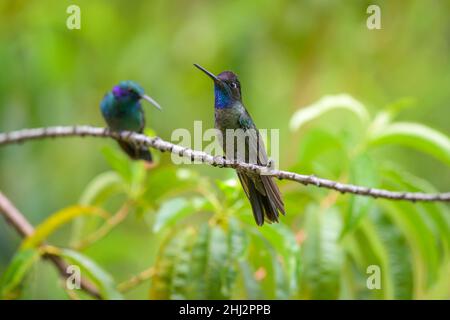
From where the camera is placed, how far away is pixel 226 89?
9.39ft

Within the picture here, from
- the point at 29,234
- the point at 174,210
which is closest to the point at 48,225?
the point at 29,234

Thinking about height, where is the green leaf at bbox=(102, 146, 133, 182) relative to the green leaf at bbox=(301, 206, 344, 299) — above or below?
above

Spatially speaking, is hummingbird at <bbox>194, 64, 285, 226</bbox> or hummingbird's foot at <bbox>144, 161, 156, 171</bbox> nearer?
hummingbird at <bbox>194, 64, 285, 226</bbox>

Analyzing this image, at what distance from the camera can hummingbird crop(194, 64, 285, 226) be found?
263 centimetres

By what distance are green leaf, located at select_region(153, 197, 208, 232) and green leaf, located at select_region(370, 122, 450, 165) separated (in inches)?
44.1

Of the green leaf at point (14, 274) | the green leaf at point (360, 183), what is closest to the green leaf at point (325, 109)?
the green leaf at point (360, 183)

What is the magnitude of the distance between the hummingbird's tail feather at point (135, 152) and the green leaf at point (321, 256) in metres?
1.25

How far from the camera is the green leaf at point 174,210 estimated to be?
3.20m

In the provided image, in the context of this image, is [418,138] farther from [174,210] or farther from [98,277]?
[98,277]

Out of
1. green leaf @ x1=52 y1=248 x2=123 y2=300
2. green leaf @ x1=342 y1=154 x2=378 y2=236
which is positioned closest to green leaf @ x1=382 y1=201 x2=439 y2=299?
green leaf @ x1=342 y1=154 x2=378 y2=236

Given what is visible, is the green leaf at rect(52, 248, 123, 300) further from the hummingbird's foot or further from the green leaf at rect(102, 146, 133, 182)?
the hummingbird's foot

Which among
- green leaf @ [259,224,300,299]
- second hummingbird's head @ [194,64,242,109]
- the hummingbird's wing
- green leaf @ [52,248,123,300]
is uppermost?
second hummingbird's head @ [194,64,242,109]

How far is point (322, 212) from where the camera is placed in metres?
3.59
